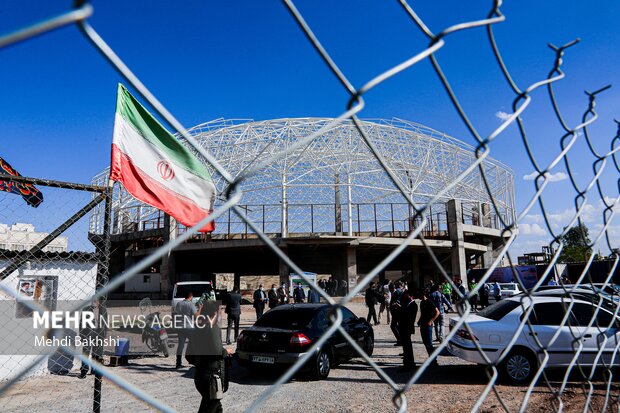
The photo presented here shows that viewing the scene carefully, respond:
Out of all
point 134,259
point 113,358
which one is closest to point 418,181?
point 134,259

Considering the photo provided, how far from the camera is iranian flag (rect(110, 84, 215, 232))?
4.79 meters

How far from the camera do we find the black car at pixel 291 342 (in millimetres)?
8938

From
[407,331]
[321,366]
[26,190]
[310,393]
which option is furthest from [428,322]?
[26,190]

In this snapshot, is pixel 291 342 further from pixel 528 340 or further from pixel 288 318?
pixel 528 340

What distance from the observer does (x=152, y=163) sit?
16.0ft

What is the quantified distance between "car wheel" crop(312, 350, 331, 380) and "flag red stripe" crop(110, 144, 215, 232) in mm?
5017

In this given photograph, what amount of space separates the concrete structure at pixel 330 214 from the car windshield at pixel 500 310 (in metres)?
21.5

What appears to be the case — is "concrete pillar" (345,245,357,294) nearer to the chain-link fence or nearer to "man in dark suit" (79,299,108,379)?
the chain-link fence

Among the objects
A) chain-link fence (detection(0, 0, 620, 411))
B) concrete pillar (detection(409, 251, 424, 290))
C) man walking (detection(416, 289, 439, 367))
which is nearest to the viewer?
chain-link fence (detection(0, 0, 620, 411))

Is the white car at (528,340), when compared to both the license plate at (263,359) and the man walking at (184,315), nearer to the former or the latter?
the license plate at (263,359)

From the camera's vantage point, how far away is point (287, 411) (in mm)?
6867

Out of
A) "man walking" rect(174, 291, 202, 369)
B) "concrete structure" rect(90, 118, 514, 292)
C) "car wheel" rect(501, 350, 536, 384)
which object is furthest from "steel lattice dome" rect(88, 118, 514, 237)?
"car wheel" rect(501, 350, 536, 384)

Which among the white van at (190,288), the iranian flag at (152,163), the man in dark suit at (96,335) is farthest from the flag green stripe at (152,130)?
the white van at (190,288)

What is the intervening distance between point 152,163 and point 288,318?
5.89 metres
